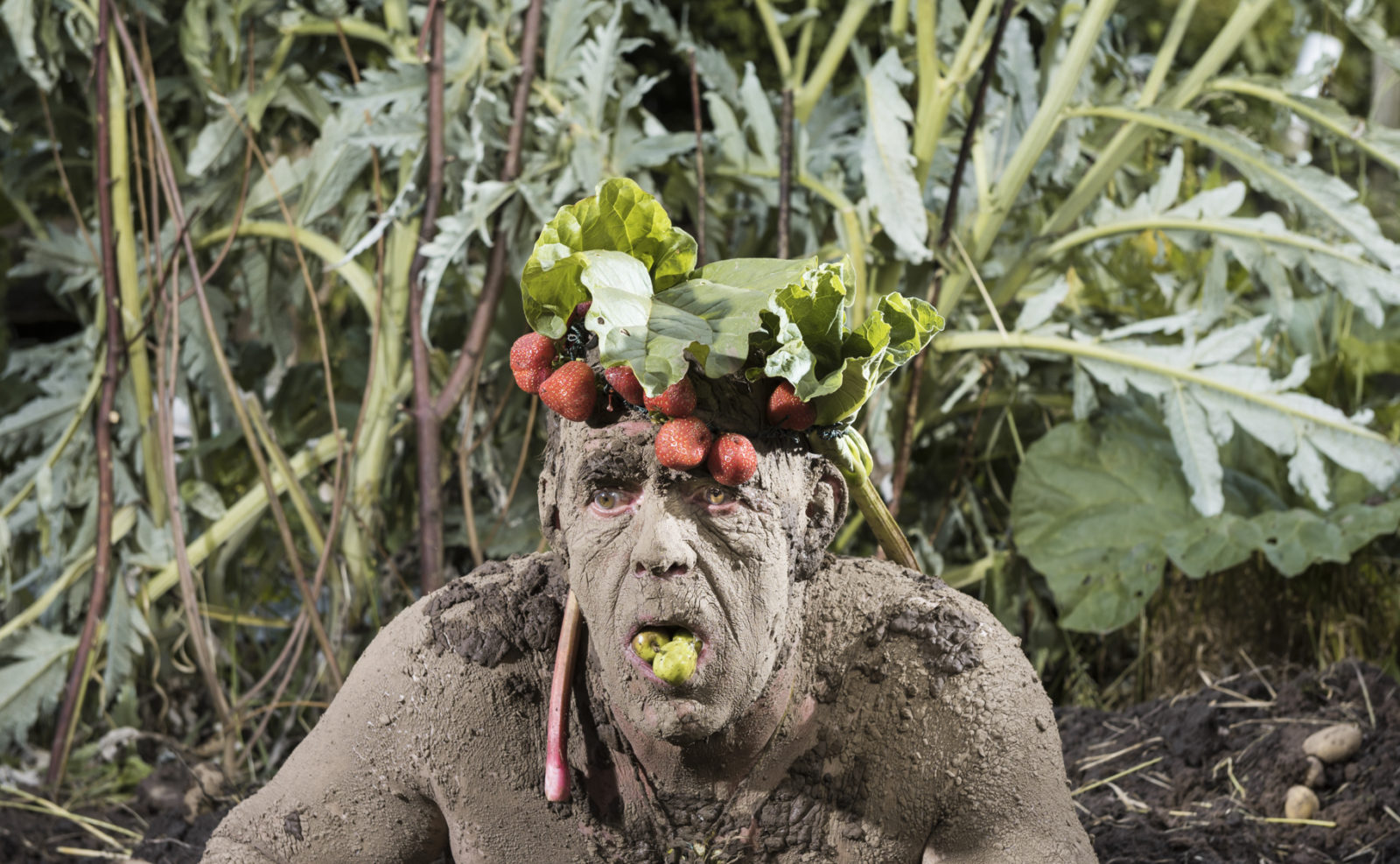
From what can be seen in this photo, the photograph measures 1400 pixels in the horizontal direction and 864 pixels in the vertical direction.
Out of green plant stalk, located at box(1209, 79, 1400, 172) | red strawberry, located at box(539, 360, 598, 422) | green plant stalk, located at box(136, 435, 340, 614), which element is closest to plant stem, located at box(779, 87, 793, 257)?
green plant stalk, located at box(1209, 79, 1400, 172)

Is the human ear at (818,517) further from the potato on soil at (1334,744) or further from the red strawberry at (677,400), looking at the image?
the potato on soil at (1334,744)

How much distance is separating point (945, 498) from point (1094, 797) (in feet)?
2.55

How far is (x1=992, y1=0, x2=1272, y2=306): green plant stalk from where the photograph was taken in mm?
2186

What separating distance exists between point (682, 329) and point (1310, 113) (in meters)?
1.62

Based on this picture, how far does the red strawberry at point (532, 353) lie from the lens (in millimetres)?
1024

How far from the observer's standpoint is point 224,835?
122 cm

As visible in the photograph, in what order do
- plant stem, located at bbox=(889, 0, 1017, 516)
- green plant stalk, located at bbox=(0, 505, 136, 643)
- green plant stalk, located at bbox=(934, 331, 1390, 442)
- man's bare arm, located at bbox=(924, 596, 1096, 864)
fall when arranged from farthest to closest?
green plant stalk, located at bbox=(0, 505, 136, 643), green plant stalk, located at bbox=(934, 331, 1390, 442), plant stem, located at bbox=(889, 0, 1017, 516), man's bare arm, located at bbox=(924, 596, 1096, 864)

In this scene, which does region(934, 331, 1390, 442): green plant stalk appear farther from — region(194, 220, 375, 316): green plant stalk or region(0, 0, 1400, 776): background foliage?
region(194, 220, 375, 316): green plant stalk

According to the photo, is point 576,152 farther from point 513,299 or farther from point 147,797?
point 147,797

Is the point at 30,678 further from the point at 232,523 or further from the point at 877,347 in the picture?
the point at 877,347

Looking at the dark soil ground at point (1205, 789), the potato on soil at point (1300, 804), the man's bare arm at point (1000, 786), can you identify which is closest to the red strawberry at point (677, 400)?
the man's bare arm at point (1000, 786)

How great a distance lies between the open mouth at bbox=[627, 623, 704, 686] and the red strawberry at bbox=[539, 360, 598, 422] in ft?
0.55

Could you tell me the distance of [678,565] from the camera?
0.95m

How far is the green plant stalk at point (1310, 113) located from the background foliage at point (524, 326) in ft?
0.03
